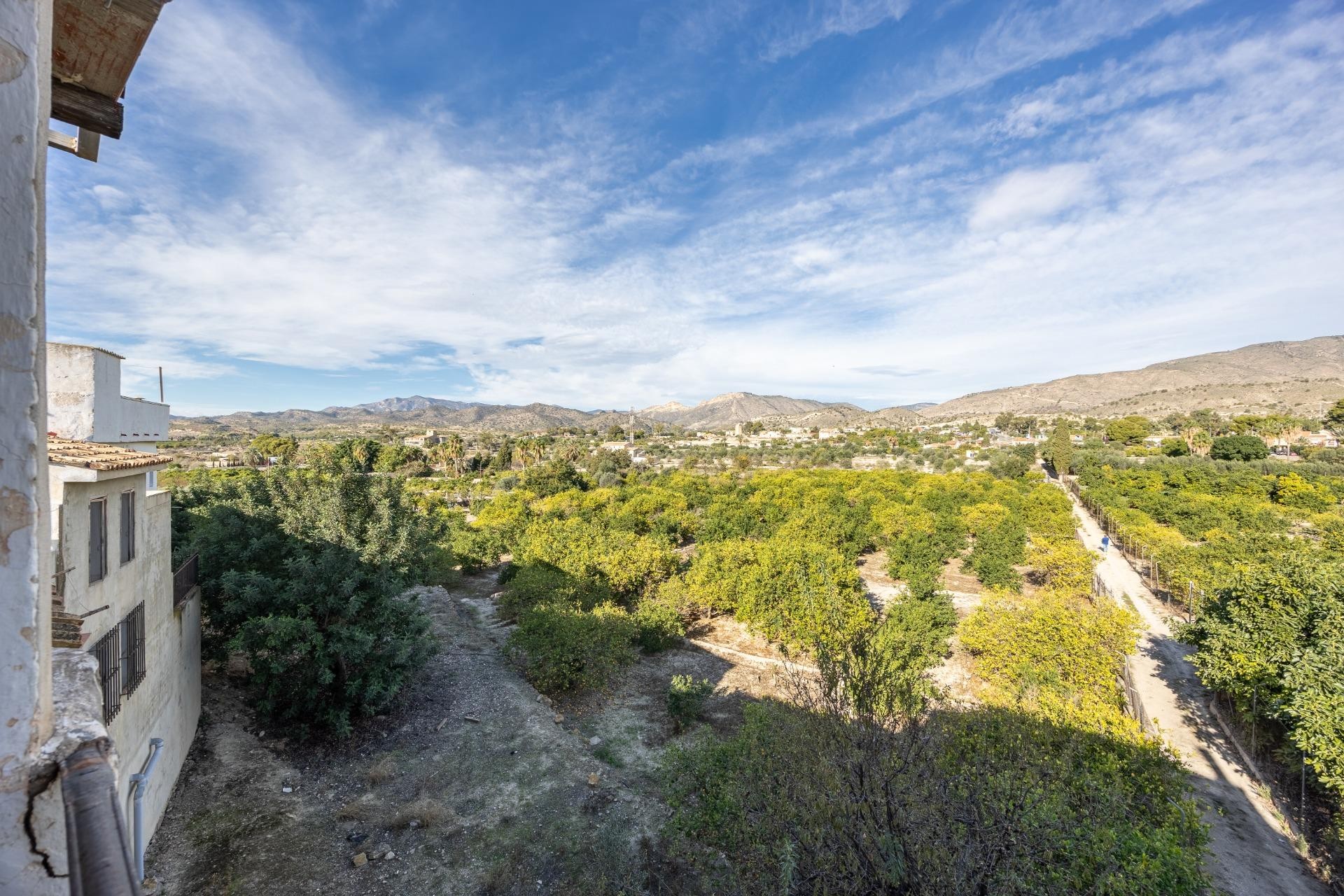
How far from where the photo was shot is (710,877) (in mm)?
7746

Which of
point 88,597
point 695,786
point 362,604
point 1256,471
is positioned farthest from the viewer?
point 1256,471

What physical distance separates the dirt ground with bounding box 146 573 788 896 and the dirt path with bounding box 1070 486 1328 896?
857 cm

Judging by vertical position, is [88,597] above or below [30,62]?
below

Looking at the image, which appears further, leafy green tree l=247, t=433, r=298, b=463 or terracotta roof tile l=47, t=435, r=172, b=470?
leafy green tree l=247, t=433, r=298, b=463

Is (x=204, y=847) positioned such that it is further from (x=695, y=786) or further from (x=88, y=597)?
(x=695, y=786)

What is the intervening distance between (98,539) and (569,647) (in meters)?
9.54

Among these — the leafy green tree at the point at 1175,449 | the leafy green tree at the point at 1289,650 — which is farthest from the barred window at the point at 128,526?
the leafy green tree at the point at 1175,449

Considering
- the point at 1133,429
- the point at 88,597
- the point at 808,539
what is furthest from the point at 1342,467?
the point at 88,597

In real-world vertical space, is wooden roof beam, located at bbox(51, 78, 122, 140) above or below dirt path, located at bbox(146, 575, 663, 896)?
above

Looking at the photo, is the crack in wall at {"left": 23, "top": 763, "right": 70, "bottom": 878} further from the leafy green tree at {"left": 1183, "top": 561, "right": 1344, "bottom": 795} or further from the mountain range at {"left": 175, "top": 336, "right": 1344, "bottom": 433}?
the mountain range at {"left": 175, "top": 336, "right": 1344, "bottom": 433}

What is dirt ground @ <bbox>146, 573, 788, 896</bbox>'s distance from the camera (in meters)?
8.07

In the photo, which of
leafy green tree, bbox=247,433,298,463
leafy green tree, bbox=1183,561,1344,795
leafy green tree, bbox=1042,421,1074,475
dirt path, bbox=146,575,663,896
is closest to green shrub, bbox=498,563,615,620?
dirt path, bbox=146,575,663,896

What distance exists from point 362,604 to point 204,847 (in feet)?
13.9

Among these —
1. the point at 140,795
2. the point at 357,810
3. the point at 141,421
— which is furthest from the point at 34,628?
the point at 141,421
